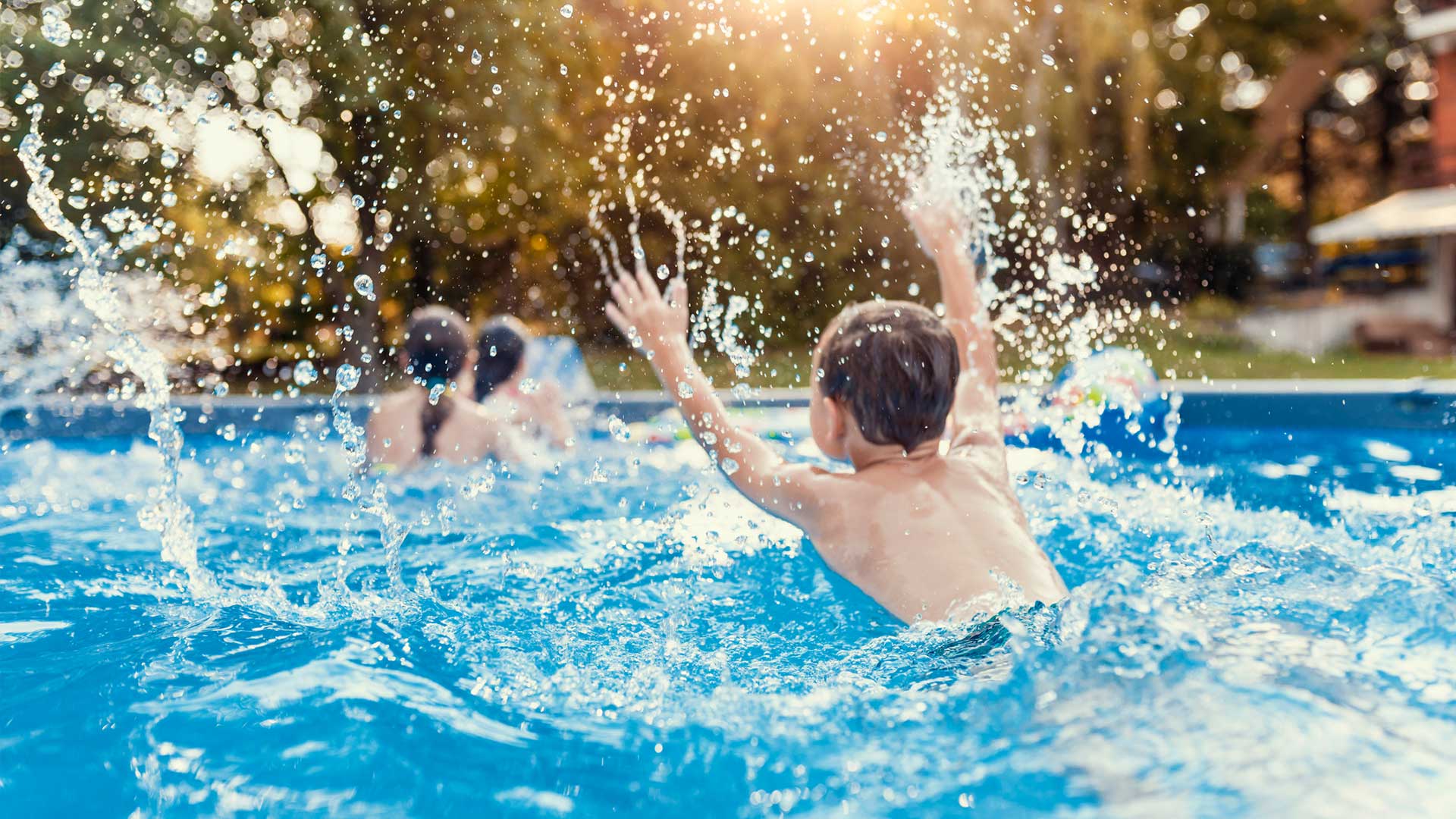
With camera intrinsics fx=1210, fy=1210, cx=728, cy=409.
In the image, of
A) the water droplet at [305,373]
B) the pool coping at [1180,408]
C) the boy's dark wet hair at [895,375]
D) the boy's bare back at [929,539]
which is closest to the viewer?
the boy's bare back at [929,539]

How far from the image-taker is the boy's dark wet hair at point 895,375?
118 inches

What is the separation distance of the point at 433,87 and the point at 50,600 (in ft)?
25.0

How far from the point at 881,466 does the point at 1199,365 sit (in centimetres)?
983

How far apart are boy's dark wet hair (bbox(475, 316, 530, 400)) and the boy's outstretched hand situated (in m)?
2.81

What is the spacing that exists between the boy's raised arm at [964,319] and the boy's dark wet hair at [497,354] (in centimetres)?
269

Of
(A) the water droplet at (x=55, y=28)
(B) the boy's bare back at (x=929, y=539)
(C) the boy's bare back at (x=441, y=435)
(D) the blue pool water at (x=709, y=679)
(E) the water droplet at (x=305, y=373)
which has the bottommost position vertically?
(D) the blue pool water at (x=709, y=679)

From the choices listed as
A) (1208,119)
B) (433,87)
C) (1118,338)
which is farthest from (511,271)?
(1208,119)

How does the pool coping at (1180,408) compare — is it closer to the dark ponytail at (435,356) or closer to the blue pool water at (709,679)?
the dark ponytail at (435,356)

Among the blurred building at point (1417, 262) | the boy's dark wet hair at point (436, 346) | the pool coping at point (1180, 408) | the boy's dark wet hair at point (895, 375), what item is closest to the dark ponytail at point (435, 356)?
the boy's dark wet hair at point (436, 346)

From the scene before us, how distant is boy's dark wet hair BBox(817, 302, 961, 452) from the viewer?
299 centimetres

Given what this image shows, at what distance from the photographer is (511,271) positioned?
43.2ft

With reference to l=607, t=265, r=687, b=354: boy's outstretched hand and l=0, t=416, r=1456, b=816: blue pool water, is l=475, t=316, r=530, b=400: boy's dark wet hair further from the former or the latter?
l=607, t=265, r=687, b=354: boy's outstretched hand

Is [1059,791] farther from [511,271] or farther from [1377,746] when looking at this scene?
[511,271]

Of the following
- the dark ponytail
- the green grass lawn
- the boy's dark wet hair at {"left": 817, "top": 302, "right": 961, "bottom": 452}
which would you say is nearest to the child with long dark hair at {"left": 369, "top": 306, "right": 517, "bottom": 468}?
the dark ponytail
